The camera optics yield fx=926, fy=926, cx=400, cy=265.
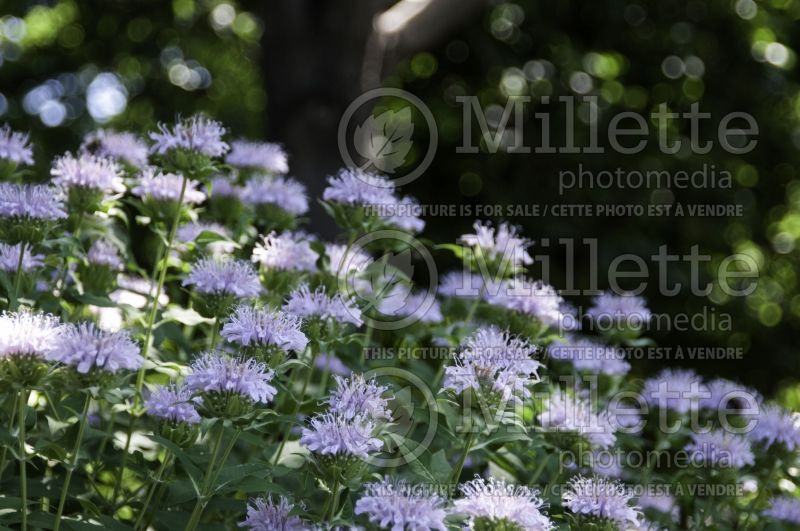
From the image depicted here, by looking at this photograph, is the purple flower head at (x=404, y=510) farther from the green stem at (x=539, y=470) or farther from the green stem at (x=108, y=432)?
the green stem at (x=108, y=432)

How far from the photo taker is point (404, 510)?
1.82 m

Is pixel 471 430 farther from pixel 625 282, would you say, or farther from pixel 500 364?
pixel 625 282

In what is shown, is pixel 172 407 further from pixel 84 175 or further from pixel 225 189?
pixel 225 189

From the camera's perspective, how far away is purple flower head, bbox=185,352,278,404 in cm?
194

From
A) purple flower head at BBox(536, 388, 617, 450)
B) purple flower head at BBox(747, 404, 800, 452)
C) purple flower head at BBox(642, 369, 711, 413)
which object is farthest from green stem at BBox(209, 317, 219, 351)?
purple flower head at BBox(747, 404, 800, 452)

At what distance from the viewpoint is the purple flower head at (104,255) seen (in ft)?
8.72

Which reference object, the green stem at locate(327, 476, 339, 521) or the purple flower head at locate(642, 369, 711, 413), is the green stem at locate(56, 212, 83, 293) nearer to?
the green stem at locate(327, 476, 339, 521)

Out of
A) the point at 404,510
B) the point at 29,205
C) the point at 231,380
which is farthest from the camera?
the point at 29,205

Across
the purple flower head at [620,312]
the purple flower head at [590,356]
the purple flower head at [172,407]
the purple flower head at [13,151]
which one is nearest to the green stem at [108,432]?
the purple flower head at [172,407]

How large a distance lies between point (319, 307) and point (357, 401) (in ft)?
1.37

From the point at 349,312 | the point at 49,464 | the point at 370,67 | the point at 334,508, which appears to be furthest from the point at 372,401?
the point at 370,67

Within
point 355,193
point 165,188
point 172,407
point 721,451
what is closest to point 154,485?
point 172,407

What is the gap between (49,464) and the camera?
2.46 meters

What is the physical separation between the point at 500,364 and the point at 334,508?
1.69ft
